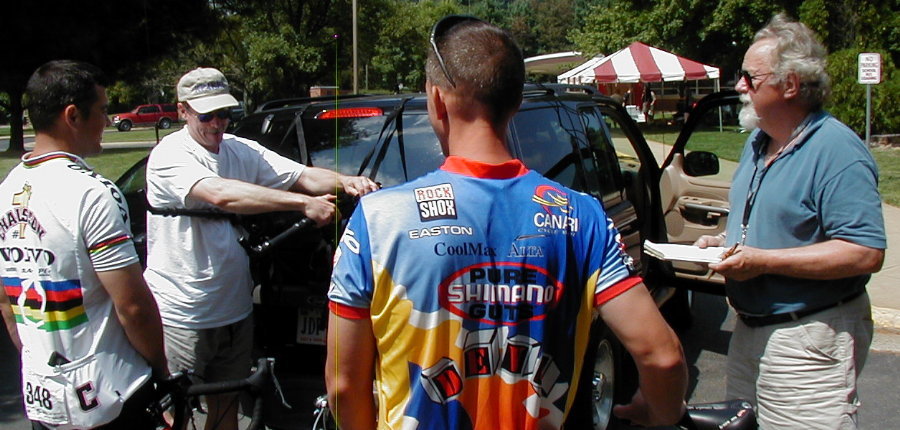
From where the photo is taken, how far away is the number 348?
250 cm

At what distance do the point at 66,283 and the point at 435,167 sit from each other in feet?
5.84


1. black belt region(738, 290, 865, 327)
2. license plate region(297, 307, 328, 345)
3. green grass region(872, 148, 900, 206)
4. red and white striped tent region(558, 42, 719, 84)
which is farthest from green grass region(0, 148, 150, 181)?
black belt region(738, 290, 865, 327)

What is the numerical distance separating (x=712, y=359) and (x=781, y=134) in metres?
3.66

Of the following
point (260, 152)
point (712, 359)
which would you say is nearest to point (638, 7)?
point (712, 359)

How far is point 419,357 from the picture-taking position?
1651mm

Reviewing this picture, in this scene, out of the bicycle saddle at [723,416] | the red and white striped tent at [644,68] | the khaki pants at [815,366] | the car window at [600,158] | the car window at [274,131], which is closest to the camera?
the bicycle saddle at [723,416]

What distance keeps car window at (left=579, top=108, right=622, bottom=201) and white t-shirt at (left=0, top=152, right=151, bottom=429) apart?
2731 mm

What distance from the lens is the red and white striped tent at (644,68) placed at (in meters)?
24.0

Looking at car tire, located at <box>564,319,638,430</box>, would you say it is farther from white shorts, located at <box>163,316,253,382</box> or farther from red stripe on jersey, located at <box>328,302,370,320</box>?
red stripe on jersey, located at <box>328,302,370,320</box>

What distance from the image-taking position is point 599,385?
4293 mm

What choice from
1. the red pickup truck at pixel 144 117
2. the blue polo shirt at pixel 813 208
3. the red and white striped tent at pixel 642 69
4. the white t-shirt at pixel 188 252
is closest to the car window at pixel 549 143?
the blue polo shirt at pixel 813 208

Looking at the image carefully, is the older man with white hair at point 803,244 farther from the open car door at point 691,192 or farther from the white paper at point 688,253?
the open car door at point 691,192

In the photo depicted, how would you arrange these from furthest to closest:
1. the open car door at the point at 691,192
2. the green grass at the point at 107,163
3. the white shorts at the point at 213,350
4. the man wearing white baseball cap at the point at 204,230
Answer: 1. the green grass at the point at 107,163
2. the open car door at the point at 691,192
3. the white shorts at the point at 213,350
4. the man wearing white baseball cap at the point at 204,230

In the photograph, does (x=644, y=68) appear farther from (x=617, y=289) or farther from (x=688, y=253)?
(x=617, y=289)
